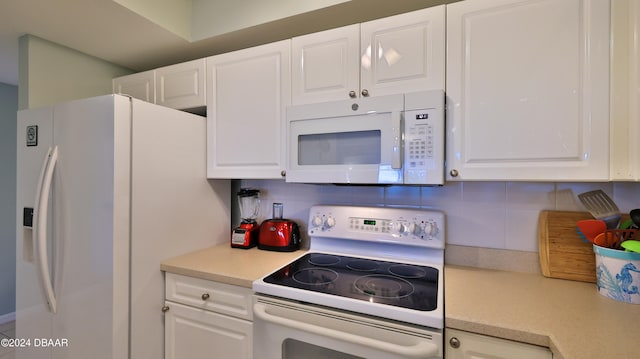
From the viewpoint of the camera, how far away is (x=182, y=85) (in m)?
1.73

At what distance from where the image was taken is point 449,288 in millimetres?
1094

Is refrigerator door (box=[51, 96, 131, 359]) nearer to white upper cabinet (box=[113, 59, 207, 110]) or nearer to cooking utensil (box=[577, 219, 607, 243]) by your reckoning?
white upper cabinet (box=[113, 59, 207, 110])

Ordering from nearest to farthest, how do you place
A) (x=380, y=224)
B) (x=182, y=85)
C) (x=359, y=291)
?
(x=359, y=291), (x=380, y=224), (x=182, y=85)

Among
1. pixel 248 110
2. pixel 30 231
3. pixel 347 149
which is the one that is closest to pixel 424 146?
pixel 347 149

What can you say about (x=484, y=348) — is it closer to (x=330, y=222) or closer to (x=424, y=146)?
(x=424, y=146)

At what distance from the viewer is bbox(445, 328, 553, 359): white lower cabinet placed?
2.63 ft

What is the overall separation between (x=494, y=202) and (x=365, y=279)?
73cm

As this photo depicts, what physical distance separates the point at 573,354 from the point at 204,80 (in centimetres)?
193

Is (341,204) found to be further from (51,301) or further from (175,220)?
(51,301)

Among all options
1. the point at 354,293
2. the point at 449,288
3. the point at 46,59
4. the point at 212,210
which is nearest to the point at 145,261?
the point at 212,210

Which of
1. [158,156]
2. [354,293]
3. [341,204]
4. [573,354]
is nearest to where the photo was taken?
[573,354]

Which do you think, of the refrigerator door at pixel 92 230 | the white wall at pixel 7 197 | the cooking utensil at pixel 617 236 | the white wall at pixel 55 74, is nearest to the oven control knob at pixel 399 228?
the cooking utensil at pixel 617 236

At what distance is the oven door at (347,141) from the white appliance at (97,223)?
0.67 m

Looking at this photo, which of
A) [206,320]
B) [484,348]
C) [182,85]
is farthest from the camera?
[182,85]
